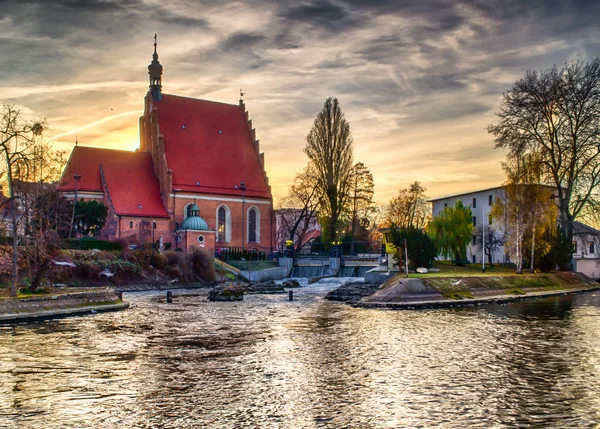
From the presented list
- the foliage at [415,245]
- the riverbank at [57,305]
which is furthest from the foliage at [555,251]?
the riverbank at [57,305]

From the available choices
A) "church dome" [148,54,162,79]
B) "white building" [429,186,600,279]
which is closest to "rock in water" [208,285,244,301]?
"white building" [429,186,600,279]

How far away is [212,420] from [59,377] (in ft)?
17.8

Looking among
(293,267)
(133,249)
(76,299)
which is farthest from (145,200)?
(76,299)

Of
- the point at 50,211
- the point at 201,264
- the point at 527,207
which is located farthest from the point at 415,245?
the point at 50,211

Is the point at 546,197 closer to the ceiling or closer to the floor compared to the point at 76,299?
closer to the ceiling

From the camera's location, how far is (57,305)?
1141 inches

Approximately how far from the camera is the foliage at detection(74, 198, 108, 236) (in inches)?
2381

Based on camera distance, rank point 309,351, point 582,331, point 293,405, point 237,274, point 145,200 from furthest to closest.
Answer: point 145,200 < point 237,274 < point 582,331 < point 309,351 < point 293,405

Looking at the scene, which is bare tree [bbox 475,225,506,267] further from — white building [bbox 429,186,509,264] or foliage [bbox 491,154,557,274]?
foliage [bbox 491,154,557,274]

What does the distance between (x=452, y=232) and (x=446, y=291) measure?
20245mm

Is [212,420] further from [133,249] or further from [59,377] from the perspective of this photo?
[133,249]

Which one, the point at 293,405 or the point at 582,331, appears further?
the point at 582,331

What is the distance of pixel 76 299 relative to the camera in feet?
100

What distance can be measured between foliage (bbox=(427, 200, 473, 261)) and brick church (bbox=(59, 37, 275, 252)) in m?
23.2
